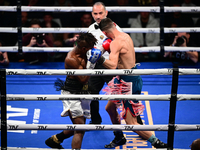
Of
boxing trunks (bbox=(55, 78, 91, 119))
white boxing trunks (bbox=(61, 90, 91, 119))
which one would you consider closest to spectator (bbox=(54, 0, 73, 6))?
boxing trunks (bbox=(55, 78, 91, 119))

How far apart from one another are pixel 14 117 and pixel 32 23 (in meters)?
2.10

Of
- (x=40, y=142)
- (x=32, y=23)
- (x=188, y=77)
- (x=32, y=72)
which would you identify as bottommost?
(x=40, y=142)

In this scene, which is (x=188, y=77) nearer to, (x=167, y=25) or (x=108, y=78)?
(x=167, y=25)

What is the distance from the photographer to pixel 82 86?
3.39 m

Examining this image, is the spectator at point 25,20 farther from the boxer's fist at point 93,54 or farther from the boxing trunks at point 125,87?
the boxer's fist at point 93,54

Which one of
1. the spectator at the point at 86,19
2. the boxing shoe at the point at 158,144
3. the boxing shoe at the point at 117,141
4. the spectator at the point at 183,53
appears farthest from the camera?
the spectator at the point at 86,19

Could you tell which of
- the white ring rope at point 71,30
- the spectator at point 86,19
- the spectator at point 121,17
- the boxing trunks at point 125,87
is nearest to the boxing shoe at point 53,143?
Result: the boxing trunks at point 125,87

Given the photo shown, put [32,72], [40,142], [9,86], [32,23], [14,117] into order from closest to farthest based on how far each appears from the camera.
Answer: [32,72], [40,142], [14,117], [9,86], [32,23]

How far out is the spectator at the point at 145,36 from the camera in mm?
6012

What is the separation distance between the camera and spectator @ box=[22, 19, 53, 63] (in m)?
5.55

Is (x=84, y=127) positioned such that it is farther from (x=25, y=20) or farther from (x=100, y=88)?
(x=25, y=20)

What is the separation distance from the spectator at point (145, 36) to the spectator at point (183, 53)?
38 centimetres

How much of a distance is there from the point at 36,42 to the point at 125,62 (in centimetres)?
245

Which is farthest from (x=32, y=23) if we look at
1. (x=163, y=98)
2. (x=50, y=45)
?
(x=163, y=98)
